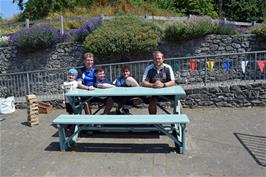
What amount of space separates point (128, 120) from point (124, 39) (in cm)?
585

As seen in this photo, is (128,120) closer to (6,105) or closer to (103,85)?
(103,85)

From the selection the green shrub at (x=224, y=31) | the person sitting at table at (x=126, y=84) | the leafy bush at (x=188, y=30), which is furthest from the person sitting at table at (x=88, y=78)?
the green shrub at (x=224, y=31)

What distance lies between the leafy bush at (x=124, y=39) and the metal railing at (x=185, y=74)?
2.34 ft

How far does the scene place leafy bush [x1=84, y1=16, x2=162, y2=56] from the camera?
429 inches

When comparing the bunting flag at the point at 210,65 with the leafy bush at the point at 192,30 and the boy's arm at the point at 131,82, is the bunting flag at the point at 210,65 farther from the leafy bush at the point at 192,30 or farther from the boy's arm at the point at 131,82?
the boy's arm at the point at 131,82

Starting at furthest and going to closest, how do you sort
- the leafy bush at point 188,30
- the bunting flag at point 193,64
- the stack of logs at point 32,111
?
the leafy bush at point 188,30 < the bunting flag at point 193,64 < the stack of logs at point 32,111

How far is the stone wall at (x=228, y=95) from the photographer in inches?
342

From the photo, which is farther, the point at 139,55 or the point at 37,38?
the point at 37,38

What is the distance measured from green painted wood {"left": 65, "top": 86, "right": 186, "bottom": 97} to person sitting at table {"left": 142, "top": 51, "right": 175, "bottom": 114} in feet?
0.63

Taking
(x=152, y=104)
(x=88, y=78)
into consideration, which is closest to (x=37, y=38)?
(x=88, y=78)

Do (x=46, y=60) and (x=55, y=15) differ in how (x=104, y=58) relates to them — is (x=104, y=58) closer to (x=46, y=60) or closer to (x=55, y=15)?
(x=46, y=60)

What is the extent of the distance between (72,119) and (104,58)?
6.12m

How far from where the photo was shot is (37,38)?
12.1 meters

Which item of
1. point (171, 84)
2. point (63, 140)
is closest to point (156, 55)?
point (171, 84)
